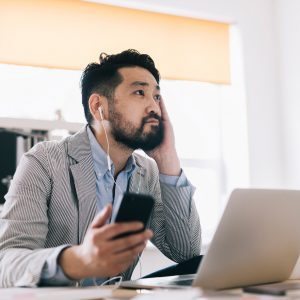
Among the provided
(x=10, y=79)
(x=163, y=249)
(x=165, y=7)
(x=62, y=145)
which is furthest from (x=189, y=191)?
(x=165, y=7)

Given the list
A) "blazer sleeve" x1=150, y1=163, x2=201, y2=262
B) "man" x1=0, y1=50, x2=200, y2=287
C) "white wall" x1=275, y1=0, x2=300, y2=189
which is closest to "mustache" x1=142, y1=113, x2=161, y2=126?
"man" x1=0, y1=50, x2=200, y2=287

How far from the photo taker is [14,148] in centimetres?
242

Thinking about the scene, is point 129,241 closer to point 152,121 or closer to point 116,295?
point 116,295

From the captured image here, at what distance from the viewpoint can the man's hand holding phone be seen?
3.23 feet

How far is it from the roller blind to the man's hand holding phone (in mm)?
2369

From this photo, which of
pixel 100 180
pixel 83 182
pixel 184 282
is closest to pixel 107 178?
pixel 100 180

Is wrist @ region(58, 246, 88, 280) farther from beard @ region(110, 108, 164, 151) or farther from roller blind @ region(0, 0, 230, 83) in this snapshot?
roller blind @ region(0, 0, 230, 83)

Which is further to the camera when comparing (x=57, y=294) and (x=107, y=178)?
(x=107, y=178)

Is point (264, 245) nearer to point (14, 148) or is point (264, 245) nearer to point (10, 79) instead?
point (14, 148)

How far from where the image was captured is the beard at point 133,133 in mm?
1910

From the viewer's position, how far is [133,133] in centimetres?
192

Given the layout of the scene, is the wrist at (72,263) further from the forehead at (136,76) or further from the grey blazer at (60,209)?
the forehead at (136,76)

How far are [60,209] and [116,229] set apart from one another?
0.67 metres

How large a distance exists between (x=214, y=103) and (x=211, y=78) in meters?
0.19
